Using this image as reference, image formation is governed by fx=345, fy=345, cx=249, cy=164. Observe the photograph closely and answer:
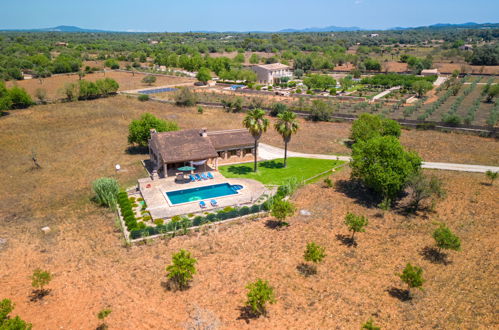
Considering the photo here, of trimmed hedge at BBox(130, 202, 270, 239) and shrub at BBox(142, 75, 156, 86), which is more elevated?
shrub at BBox(142, 75, 156, 86)

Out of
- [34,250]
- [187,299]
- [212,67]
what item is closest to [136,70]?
[212,67]

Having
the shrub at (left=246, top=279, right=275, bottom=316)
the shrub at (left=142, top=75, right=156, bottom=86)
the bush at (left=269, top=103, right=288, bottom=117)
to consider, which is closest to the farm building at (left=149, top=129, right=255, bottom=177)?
the bush at (left=269, top=103, right=288, bottom=117)

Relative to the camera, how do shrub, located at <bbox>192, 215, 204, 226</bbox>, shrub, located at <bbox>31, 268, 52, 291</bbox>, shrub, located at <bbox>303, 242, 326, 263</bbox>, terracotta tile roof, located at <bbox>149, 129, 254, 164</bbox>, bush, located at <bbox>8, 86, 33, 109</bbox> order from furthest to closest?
bush, located at <bbox>8, 86, 33, 109</bbox> < terracotta tile roof, located at <bbox>149, 129, 254, 164</bbox> < shrub, located at <bbox>192, 215, 204, 226</bbox> < shrub, located at <bbox>303, 242, 326, 263</bbox> < shrub, located at <bbox>31, 268, 52, 291</bbox>

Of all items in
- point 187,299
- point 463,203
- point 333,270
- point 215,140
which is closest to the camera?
point 187,299

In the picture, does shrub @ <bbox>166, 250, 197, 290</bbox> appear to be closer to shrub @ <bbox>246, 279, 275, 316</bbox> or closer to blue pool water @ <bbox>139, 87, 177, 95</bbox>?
shrub @ <bbox>246, 279, 275, 316</bbox>

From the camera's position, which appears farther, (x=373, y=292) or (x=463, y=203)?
(x=463, y=203)

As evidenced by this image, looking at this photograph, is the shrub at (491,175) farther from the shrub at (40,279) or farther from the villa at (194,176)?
the shrub at (40,279)

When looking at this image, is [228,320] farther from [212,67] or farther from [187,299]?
[212,67]
